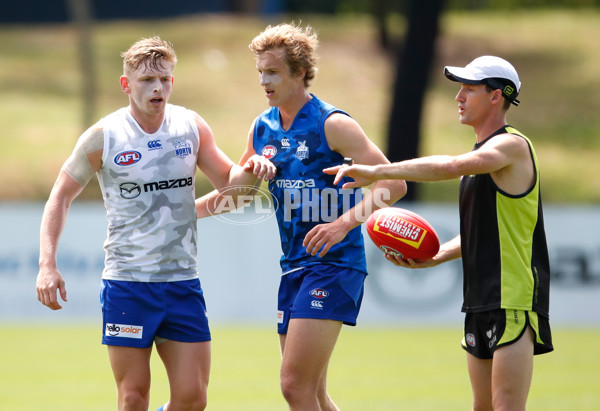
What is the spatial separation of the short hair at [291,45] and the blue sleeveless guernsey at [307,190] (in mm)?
256

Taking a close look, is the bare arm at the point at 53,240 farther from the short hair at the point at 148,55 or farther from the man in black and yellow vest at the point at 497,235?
the man in black and yellow vest at the point at 497,235

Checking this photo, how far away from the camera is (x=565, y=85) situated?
30.2 m

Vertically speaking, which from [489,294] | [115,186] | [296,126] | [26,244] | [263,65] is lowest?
[26,244]

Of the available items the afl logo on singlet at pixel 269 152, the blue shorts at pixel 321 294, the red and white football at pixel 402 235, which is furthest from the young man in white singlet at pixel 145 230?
the red and white football at pixel 402 235

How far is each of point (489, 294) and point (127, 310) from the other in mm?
2076

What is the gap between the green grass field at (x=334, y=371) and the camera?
8.28m

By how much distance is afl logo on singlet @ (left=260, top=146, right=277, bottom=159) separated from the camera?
5.51 metres

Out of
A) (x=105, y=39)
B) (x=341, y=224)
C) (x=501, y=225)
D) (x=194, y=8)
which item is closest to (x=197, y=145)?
(x=341, y=224)

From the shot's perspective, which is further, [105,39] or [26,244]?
[105,39]

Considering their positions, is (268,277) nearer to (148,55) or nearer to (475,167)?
(148,55)

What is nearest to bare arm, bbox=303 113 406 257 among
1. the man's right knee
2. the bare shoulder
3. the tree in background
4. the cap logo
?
the bare shoulder

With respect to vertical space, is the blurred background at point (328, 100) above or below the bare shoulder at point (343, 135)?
below

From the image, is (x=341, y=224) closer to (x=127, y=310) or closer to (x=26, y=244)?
(x=127, y=310)

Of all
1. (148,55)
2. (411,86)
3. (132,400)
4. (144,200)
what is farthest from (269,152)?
(411,86)
